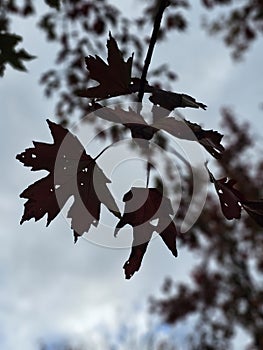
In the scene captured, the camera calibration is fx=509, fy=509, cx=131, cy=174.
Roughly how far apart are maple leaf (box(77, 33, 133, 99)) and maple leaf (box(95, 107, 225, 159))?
39 millimetres

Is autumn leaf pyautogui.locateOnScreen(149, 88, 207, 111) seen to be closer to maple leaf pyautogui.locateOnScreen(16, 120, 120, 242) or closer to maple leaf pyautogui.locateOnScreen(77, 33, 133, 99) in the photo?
maple leaf pyautogui.locateOnScreen(77, 33, 133, 99)

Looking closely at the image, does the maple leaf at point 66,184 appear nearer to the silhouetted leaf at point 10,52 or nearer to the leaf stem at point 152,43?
the leaf stem at point 152,43

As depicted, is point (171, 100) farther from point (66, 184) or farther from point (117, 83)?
point (66, 184)

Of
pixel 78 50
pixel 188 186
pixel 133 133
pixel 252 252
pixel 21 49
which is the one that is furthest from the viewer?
pixel 252 252

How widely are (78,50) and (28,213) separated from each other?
4255mm

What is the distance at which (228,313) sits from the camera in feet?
36.2

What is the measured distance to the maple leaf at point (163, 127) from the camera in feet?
3.08

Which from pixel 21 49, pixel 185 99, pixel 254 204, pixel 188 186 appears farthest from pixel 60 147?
pixel 188 186

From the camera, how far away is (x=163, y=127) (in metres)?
0.96

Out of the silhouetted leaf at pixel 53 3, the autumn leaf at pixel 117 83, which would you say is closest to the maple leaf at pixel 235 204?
the autumn leaf at pixel 117 83

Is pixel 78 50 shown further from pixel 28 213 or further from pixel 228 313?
pixel 228 313

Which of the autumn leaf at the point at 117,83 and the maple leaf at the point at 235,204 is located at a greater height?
the autumn leaf at the point at 117,83

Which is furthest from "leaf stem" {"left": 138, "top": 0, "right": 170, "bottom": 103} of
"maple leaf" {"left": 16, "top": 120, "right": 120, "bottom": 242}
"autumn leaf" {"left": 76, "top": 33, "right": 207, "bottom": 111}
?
"maple leaf" {"left": 16, "top": 120, "right": 120, "bottom": 242}

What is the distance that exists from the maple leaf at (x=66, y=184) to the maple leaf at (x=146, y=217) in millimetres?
28
